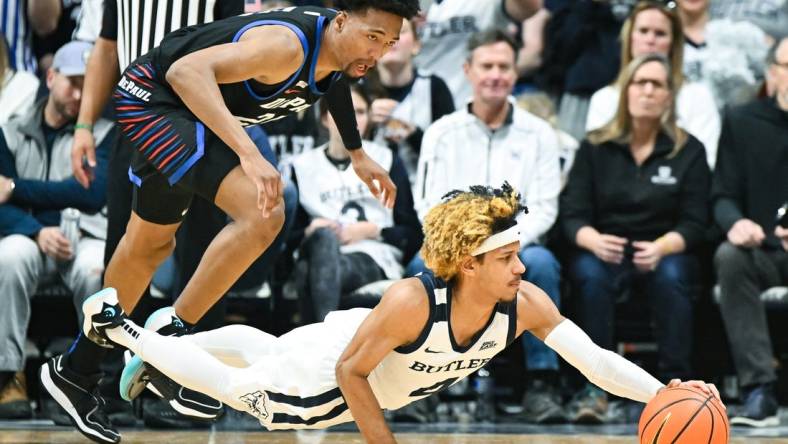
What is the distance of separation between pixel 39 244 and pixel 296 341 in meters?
2.55

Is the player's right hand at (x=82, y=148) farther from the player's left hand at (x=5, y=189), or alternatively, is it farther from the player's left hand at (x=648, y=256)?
the player's left hand at (x=648, y=256)

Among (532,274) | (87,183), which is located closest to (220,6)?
(87,183)

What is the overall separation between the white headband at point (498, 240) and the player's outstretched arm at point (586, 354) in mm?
283

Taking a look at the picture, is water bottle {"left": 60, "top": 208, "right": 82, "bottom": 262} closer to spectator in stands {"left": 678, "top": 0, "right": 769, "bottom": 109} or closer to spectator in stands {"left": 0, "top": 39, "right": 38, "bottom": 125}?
spectator in stands {"left": 0, "top": 39, "right": 38, "bottom": 125}

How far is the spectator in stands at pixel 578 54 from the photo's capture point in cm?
754

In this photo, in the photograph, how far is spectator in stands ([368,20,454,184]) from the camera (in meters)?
7.31

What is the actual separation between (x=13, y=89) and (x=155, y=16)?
2443 mm

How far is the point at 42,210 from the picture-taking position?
6898 millimetres

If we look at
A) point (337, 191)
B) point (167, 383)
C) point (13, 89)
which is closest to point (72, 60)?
point (13, 89)

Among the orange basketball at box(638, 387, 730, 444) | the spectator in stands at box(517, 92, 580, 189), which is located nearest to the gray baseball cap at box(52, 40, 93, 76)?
the spectator in stands at box(517, 92, 580, 189)

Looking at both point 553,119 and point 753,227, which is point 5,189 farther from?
point 753,227

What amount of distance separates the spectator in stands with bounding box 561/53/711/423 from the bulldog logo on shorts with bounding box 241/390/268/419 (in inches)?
95.0

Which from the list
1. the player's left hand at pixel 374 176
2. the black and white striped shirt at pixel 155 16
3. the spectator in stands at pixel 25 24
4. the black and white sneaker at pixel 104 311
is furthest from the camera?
the spectator in stands at pixel 25 24

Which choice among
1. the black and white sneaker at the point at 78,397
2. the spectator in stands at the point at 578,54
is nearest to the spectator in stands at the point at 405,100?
the spectator in stands at the point at 578,54
